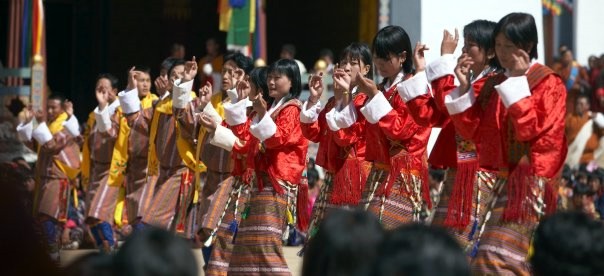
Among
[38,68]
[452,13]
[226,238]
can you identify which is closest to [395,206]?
[226,238]

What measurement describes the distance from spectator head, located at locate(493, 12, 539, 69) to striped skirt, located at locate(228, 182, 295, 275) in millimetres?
2208

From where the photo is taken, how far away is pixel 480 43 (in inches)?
269

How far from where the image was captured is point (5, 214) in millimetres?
3225

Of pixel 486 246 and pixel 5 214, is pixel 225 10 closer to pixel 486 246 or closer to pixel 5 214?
pixel 486 246

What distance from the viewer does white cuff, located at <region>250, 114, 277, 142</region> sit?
7742 millimetres

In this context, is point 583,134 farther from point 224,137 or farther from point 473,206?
point 473,206

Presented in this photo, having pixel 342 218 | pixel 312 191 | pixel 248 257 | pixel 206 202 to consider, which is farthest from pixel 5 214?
pixel 312 191

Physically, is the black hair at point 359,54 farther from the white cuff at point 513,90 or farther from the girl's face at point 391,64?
the white cuff at point 513,90

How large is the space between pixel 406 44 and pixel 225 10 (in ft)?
23.8

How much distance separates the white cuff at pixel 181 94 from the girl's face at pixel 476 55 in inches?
132

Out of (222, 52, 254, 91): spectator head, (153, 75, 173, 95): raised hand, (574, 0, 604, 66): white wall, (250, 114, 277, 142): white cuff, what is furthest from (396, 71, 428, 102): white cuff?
(574, 0, 604, 66): white wall

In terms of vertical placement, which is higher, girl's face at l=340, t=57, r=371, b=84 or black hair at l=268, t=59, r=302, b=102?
girl's face at l=340, t=57, r=371, b=84

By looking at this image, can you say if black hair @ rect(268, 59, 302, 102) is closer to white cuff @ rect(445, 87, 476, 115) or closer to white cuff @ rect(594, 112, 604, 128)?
white cuff @ rect(445, 87, 476, 115)

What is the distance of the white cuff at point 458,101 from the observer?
20.1ft
